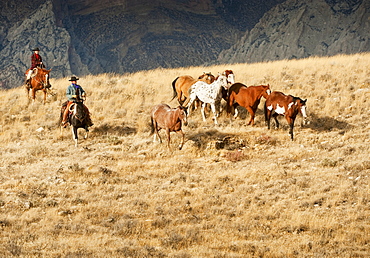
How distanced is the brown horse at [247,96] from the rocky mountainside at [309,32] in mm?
44067

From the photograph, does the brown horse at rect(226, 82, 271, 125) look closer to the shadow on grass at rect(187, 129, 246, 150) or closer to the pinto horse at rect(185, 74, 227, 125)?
the pinto horse at rect(185, 74, 227, 125)

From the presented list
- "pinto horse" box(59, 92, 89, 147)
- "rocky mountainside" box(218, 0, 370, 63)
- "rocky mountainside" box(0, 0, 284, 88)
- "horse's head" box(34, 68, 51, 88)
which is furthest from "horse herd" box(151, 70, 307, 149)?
"rocky mountainside" box(0, 0, 284, 88)

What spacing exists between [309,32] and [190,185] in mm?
54868

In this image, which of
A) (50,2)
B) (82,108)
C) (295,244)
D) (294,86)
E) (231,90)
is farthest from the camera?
(50,2)

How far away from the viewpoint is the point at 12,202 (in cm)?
1285

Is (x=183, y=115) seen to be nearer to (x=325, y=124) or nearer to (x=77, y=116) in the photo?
(x=77, y=116)

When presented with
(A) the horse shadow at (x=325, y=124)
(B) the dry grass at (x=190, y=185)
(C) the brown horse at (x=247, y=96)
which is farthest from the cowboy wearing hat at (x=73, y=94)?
(A) the horse shadow at (x=325, y=124)

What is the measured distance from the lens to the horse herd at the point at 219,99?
17.4 meters

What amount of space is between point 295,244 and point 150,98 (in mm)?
15746

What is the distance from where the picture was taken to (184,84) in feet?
72.4

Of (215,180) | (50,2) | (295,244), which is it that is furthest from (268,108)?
(50,2)

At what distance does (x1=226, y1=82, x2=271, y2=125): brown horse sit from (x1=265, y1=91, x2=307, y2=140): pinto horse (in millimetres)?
485

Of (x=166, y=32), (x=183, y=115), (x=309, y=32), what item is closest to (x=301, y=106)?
(x=183, y=115)

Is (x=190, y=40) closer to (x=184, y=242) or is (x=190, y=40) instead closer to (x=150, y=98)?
(x=150, y=98)
